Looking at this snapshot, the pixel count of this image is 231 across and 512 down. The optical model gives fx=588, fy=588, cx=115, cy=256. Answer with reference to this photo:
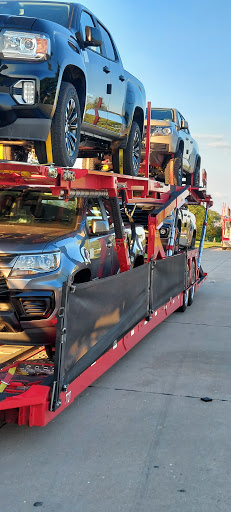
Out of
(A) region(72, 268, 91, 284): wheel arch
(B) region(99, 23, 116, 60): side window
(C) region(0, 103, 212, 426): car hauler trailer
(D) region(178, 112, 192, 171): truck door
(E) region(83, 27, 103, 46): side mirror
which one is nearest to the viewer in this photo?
(C) region(0, 103, 212, 426): car hauler trailer

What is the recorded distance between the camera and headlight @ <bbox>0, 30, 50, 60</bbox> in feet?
16.4

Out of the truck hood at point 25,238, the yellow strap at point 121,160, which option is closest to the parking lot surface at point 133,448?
the truck hood at point 25,238

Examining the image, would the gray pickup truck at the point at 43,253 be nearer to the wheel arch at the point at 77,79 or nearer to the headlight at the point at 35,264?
the headlight at the point at 35,264

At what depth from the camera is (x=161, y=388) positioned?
18.8 ft

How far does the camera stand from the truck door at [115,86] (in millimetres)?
7070

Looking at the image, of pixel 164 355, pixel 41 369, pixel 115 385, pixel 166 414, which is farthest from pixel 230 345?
pixel 41 369

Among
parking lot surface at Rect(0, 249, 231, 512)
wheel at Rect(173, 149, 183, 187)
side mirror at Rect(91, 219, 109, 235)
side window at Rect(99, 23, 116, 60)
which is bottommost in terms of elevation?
parking lot surface at Rect(0, 249, 231, 512)

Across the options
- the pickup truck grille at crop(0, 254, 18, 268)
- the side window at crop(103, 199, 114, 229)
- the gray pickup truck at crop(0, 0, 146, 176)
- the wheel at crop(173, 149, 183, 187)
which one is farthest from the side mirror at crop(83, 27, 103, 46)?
the wheel at crop(173, 149, 183, 187)

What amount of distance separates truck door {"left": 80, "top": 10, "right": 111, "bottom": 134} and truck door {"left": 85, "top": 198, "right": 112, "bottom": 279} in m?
0.89

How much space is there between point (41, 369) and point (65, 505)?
1661 millimetres

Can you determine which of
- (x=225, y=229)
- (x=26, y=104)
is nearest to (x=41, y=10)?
(x=26, y=104)

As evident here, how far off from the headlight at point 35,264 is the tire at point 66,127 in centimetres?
99

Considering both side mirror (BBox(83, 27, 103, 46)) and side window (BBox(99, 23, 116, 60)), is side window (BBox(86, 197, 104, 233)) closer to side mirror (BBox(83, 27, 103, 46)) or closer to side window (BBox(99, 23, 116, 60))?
side mirror (BBox(83, 27, 103, 46))

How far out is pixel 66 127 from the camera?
563 cm
